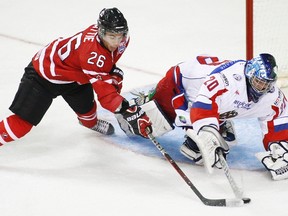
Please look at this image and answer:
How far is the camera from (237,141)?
333 cm

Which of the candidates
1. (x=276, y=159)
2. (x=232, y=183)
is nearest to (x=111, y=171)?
(x=232, y=183)

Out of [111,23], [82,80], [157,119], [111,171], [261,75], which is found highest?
[111,23]

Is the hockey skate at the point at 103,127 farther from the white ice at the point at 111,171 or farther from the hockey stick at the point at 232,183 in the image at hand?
the hockey stick at the point at 232,183

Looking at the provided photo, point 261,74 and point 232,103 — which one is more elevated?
point 261,74

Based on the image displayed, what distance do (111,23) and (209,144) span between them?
712 millimetres

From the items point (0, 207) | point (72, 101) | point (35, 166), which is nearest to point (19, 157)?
point (35, 166)

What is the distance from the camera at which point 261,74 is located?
2705mm

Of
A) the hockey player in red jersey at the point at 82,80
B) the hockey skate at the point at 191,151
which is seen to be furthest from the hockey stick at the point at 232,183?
the hockey player in red jersey at the point at 82,80

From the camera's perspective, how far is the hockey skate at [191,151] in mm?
3041

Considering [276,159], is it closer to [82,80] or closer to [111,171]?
[111,171]

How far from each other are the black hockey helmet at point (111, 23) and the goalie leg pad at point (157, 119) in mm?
505

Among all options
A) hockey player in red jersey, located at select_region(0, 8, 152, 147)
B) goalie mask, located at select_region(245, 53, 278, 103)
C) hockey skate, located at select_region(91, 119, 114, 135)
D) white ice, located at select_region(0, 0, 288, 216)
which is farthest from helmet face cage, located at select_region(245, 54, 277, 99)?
hockey skate, located at select_region(91, 119, 114, 135)

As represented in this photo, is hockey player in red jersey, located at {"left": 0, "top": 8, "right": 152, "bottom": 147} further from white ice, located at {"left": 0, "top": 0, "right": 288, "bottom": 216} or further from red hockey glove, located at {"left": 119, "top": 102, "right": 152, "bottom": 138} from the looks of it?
white ice, located at {"left": 0, "top": 0, "right": 288, "bottom": 216}

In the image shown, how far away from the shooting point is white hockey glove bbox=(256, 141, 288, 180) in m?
2.84
